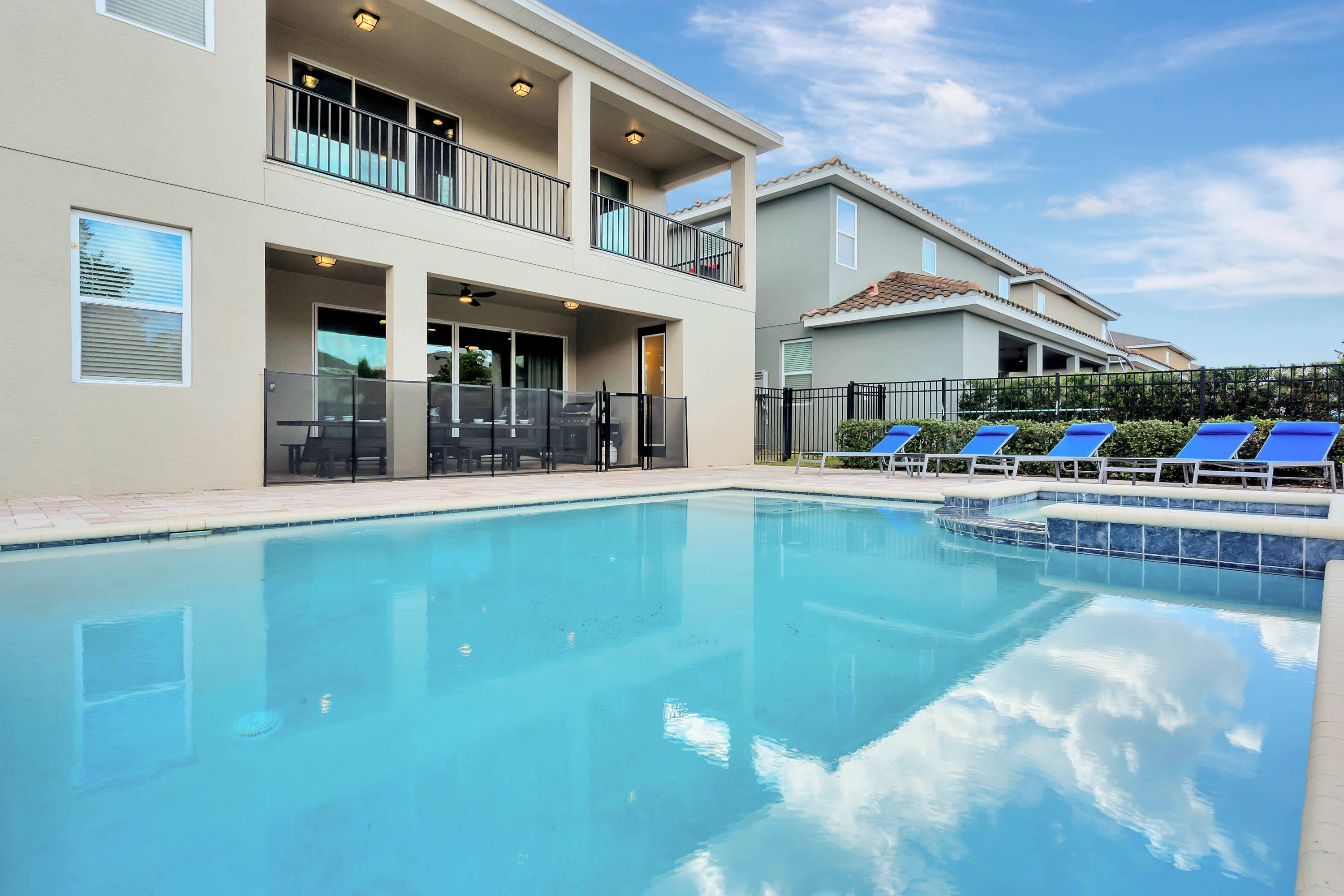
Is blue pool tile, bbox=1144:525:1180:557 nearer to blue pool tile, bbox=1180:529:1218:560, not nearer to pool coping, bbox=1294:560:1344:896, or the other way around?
blue pool tile, bbox=1180:529:1218:560

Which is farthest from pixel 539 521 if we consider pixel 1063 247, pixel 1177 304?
pixel 1177 304

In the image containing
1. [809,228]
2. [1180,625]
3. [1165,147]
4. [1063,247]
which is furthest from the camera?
[1063,247]

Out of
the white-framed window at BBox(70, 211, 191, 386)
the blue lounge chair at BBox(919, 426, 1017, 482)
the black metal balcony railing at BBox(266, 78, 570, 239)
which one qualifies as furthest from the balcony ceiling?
the blue lounge chair at BBox(919, 426, 1017, 482)

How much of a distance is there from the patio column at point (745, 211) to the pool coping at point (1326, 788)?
12.4m

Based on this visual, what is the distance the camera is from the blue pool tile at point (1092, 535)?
5.11m

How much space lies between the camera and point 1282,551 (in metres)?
4.38

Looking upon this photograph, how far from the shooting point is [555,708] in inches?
88.7

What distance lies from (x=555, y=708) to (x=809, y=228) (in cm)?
1554

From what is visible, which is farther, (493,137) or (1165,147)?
(1165,147)

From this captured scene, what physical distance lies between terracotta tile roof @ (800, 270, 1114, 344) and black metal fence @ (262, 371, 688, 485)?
5.10m

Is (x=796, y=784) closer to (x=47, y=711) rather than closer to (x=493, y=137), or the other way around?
(x=47, y=711)

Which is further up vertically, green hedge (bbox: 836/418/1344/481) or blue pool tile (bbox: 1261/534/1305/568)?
green hedge (bbox: 836/418/1344/481)

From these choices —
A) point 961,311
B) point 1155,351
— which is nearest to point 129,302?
point 961,311

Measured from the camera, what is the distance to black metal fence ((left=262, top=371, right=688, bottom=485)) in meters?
8.33
